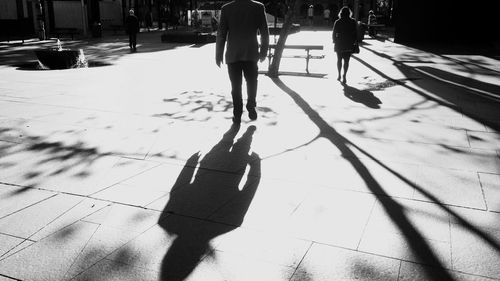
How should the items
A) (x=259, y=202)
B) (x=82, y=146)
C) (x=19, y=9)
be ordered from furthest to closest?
(x=19, y=9)
(x=82, y=146)
(x=259, y=202)

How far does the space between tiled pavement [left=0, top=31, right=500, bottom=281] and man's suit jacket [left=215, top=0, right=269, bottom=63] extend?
106 centimetres

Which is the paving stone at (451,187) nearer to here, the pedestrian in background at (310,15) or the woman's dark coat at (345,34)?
the woman's dark coat at (345,34)

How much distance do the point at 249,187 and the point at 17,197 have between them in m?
2.10

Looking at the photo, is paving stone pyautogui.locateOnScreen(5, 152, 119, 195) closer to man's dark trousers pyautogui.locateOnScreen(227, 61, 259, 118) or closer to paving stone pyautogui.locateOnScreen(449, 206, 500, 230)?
man's dark trousers pyautogui.locateOnScreen(227, 61, 259, 118)

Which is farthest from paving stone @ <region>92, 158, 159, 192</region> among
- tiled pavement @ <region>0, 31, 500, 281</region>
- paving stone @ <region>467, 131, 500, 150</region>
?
paving stone @ <region>467, 131, 500, 150</region>

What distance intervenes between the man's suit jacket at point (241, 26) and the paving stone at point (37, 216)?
337 centimetres

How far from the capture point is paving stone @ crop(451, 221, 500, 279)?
3080 mm

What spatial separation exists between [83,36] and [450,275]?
105ft

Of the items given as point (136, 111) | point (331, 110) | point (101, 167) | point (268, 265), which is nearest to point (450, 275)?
point (268, 265)

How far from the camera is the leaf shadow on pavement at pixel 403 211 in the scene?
3.17 metres

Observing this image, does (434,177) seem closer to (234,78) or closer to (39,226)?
(234,78)

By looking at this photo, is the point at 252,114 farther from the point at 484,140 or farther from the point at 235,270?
the point at 235,270

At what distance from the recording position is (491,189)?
454 centimetres

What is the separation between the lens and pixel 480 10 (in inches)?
950
